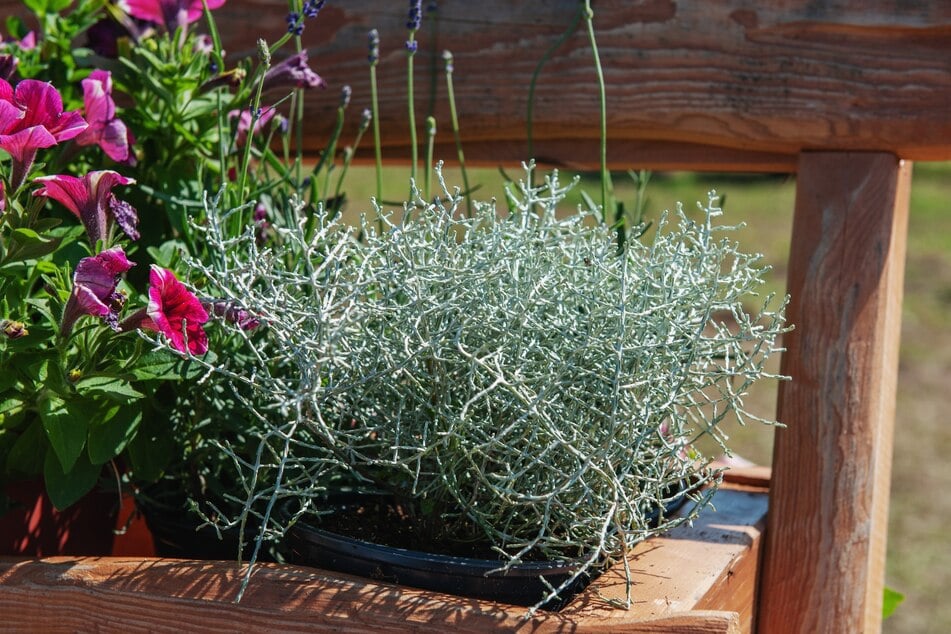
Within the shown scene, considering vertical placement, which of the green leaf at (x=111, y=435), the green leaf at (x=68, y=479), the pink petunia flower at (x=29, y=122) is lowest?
the green leaf at (x=68, y=479)

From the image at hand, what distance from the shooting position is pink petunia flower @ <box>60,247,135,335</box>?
809mm

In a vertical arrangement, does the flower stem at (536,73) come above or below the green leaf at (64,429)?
above

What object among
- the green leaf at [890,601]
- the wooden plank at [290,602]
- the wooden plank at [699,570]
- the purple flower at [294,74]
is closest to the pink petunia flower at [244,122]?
the purple flower at [294,74]

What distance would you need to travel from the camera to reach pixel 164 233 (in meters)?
1.19

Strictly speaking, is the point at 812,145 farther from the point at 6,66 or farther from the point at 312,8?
the point at 6,66

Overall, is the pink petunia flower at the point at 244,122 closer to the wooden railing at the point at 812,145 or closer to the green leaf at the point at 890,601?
the wooden railing at the point at 812,145

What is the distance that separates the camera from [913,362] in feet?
14.5

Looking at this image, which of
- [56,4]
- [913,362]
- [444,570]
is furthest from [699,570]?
[913,362]

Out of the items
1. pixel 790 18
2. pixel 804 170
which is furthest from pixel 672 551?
pixel 790 18

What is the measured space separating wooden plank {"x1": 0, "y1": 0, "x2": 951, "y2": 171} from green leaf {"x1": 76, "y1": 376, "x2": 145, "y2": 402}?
24.0 inches

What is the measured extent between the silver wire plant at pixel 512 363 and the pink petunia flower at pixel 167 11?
1.27 ft

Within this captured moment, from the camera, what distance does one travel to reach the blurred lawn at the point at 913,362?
2928 mm

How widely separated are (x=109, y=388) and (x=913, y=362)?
4.15 metres

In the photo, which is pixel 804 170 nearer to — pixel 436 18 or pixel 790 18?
pixel 790 18
